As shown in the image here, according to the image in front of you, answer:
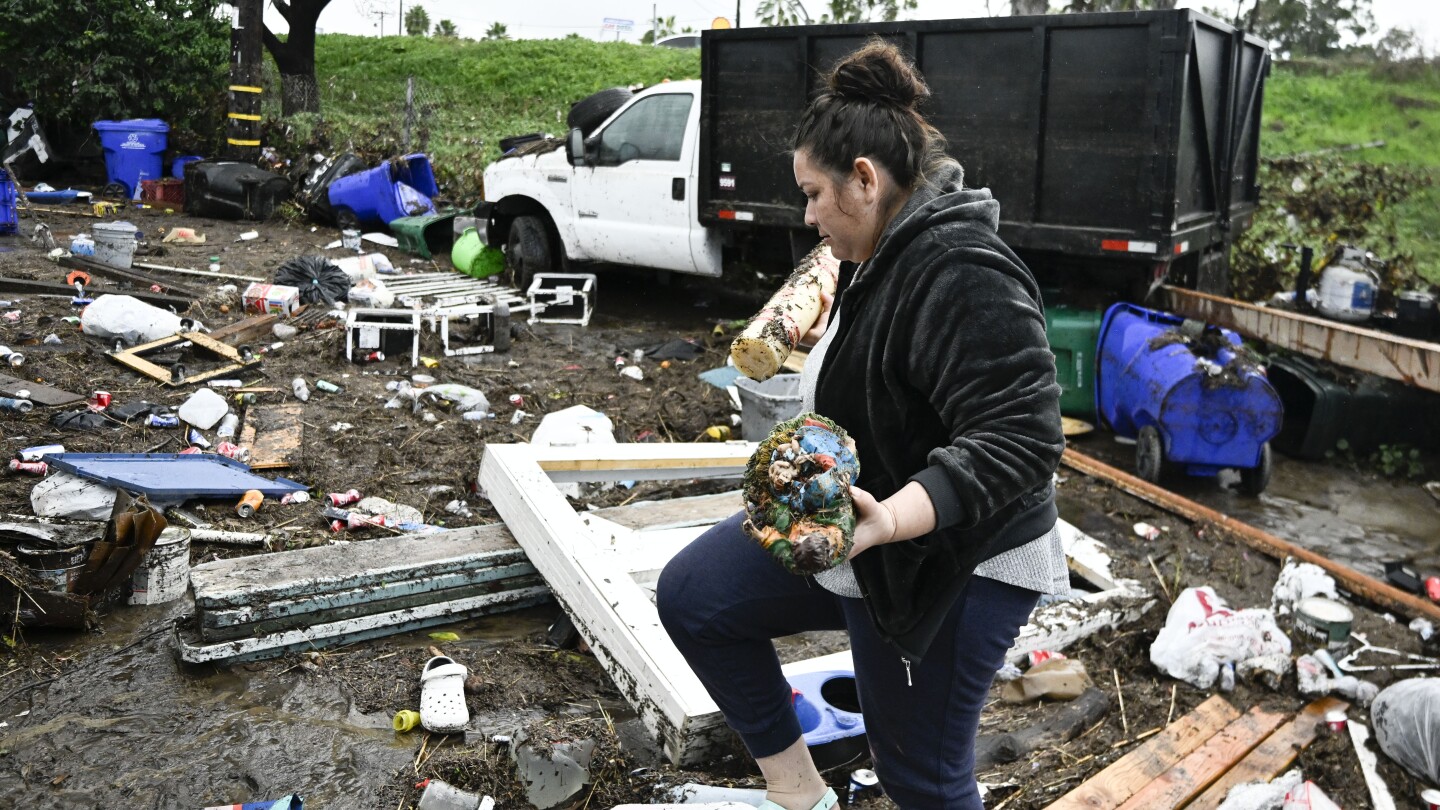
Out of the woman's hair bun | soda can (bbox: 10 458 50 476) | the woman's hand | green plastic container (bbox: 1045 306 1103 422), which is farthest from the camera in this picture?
green plastic container (bbox: 1045 306 1103 422)

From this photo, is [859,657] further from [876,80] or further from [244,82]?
[244,82]

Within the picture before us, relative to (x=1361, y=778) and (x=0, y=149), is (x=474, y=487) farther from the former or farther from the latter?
(x=0, y=149)

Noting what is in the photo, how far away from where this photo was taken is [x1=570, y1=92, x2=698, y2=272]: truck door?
8570 millimetres

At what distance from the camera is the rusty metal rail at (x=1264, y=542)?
415 cm

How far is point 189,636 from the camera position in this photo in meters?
3.30

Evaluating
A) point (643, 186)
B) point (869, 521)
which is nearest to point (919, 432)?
point (869, 521)

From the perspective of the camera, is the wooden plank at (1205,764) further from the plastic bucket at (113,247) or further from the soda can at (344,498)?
the plastic bucket at (113,247)

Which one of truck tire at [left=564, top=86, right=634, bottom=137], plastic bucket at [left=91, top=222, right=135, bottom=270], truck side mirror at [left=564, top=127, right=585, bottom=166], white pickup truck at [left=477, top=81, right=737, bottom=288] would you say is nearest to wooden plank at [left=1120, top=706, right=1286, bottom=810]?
white pickup truck at [left=477, top=81, right=737, bottom=288]

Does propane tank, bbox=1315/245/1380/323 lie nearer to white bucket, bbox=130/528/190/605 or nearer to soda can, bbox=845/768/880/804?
soda can, bbox=845/768/880/804

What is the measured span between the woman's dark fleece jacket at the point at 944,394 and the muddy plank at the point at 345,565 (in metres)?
2.10

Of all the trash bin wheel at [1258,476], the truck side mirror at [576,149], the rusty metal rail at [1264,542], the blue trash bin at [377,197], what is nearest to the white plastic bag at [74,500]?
the rusty metal rail at [1264,542]

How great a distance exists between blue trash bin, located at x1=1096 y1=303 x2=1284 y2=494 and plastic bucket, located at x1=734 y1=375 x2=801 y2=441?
194 centimetres

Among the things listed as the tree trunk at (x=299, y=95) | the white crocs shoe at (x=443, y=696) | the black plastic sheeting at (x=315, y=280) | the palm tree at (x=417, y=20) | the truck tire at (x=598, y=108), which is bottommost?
the white crocs shoe at (x=443, y=696)

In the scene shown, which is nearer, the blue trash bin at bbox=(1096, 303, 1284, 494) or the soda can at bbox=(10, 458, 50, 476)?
the soda can at bbox=(10, 458, 50, 476)
